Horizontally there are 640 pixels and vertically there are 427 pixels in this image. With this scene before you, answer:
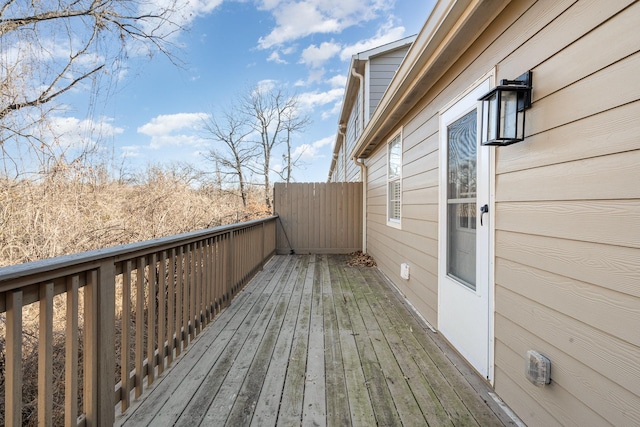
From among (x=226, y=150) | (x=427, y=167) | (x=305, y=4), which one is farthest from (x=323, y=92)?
(x=427, y=167)

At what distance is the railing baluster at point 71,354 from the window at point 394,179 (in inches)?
132

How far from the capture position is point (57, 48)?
3342 mm

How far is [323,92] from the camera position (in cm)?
1317

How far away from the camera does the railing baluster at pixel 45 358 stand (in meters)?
1.07

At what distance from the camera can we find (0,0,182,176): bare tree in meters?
3.00

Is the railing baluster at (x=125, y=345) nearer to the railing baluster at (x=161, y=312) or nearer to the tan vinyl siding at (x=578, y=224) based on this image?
the railing baluster at (x=161, y=312)

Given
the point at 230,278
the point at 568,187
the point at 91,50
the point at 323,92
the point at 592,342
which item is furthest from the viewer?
the point at 323,92

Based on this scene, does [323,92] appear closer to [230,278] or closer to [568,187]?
[230,278]

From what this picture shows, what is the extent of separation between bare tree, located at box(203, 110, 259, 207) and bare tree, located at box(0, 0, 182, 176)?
30.2 feet

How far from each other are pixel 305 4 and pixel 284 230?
5479mm

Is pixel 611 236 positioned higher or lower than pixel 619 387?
higher

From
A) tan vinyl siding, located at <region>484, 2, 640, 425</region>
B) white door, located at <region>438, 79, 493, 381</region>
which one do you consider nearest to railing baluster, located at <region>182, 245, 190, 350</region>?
white door, located at <region>438, 79, 493, 381</region>

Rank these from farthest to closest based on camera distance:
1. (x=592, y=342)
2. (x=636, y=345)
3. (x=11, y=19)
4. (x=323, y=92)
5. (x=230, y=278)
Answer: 1. (x=323, y=92)
2. (x=230, y=278)
3. (x=11, y=19)
4. (x=592, y=342)
5. (x=636, y=345)

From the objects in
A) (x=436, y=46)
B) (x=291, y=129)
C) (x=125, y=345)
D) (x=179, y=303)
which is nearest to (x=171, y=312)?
(x=179, y=303)
